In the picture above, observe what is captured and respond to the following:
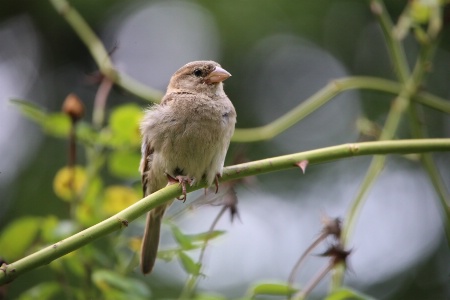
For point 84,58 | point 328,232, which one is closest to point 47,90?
point 84,58

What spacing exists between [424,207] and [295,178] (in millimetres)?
1340

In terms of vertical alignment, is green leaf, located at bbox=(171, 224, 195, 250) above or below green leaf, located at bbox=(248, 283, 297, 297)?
above

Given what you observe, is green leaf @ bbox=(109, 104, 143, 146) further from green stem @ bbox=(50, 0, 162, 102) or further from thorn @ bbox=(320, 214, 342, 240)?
thorn @ bbox=(320, 214, 342, 240)

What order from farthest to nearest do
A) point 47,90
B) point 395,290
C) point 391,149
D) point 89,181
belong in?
point 47,90
point 395,290
point 89,181
point 391,149

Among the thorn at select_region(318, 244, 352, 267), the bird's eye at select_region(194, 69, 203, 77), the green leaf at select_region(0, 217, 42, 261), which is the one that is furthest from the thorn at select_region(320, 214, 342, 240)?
the bird's eye at select_region(194, 69, 203, 77)

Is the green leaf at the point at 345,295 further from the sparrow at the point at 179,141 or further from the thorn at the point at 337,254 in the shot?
the sparrow at the point at 179,141

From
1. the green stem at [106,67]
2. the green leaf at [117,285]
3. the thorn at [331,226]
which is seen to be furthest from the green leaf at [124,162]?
the thorn at [331,226]

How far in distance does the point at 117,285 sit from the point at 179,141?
3.35ft

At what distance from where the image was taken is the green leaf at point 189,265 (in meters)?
2.93

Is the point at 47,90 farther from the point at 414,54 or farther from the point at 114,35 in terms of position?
the point at 414,54

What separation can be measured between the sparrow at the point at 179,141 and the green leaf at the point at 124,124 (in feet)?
0.78

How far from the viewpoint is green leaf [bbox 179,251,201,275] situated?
293cm

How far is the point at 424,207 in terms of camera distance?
7906 millimetres

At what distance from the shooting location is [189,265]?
2943 millimetres
